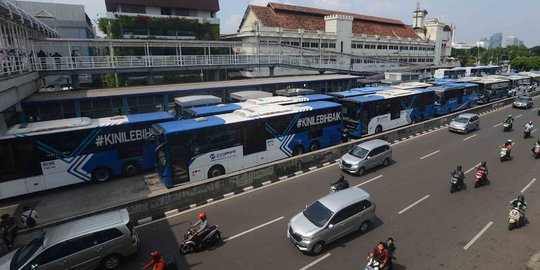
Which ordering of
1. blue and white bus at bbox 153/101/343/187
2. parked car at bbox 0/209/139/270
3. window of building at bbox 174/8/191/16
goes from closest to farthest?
parked car at bbox 0/209/139/270, blue and white bus at bbox 153/101/343/187, window of building at bbox 174/8/191/16

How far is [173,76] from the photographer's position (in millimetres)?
42812

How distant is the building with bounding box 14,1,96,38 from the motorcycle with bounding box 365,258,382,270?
59.3 metres

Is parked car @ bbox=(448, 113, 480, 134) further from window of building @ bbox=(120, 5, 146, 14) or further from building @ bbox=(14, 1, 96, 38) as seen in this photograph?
building @ bbox=(14, 1, 96, 38)

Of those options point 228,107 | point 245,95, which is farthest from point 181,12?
point 228,107

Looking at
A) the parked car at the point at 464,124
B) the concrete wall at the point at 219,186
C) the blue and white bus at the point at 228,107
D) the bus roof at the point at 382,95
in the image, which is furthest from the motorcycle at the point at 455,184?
the parked car at the point at 464,124

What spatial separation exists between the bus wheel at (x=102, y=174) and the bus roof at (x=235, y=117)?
3986 millimetres

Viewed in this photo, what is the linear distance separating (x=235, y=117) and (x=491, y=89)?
3852cm

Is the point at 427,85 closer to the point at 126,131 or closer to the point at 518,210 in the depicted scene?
the point at 518,210

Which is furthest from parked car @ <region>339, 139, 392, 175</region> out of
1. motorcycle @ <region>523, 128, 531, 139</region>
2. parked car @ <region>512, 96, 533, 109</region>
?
parked car @ <region>512, 96, 533, 109</region>

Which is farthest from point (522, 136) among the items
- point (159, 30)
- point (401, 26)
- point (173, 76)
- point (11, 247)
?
point (401, 26)

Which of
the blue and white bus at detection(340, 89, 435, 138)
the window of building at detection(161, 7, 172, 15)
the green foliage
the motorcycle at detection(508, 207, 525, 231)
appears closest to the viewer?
the motorcycle at detection(508, 207, 525, 231)

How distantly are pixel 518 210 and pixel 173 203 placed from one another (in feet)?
45.6

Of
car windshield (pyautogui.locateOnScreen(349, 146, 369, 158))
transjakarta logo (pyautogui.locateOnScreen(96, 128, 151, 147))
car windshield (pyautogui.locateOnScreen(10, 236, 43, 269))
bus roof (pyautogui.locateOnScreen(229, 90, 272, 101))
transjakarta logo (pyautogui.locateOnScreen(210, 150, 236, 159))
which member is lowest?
car windshield (pyautogui.locateOnScreen(10, 236, 43, 269))

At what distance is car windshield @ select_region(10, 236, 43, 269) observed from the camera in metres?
9.00
